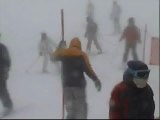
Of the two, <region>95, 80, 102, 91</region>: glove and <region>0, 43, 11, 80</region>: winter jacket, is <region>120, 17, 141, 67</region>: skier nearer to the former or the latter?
<region>95, 80, 102, 91</region>: glove

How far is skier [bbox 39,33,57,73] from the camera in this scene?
11.6ft

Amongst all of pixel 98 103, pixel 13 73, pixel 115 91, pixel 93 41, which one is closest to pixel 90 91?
Result: pixel 98 103

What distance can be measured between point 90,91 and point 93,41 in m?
0.41

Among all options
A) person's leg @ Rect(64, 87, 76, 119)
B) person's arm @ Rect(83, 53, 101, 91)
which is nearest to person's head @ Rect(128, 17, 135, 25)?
person's arm @ Rect(83, 53, 101, 91)

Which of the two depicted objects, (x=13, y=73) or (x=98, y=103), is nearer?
(x=13, y=73)

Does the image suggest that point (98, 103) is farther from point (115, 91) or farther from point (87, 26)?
point (115, 91)

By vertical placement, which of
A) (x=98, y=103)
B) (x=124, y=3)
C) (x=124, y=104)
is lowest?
(x=98, y=103)

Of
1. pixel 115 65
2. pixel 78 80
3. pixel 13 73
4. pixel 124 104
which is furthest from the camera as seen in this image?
pixel 115 65

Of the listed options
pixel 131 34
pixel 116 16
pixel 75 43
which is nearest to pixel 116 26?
pixel 116 16

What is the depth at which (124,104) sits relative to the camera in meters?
2.65

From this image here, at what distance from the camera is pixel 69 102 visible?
12.2 feet

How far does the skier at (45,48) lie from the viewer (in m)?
3.53

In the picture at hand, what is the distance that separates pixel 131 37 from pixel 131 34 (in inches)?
1.3

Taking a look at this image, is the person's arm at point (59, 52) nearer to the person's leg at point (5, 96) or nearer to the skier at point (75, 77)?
the skier at point (75, 77)
